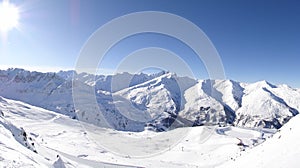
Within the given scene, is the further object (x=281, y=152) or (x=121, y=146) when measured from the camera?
(x=121, y=146)

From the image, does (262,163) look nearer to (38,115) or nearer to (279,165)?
(279,165)

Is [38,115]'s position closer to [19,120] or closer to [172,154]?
[19,120]

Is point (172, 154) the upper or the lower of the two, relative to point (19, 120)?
lower

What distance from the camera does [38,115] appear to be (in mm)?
169000

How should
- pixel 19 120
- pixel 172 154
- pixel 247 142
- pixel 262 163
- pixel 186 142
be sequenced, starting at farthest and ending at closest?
pixel 19 120 → pixel 186 142 → pixel 247 142 → pixel 172 154 → pixel 262 163

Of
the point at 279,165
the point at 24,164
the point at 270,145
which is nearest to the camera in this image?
the point at 24,164

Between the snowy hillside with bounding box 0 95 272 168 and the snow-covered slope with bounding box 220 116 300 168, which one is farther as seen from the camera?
the snowy hillside with bounding box 0 95 272 168

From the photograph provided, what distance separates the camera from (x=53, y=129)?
127250mm

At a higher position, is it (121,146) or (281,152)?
(281,152)

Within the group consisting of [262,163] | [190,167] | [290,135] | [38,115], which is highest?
[38,115]

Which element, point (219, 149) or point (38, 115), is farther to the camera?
point (38, 115)

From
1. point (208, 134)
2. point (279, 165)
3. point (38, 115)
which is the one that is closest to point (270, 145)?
point (279, 165)

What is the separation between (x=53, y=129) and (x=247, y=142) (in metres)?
83.8

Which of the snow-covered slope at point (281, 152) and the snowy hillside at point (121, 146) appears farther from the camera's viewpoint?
the snowy hillside at point (121, 146)
